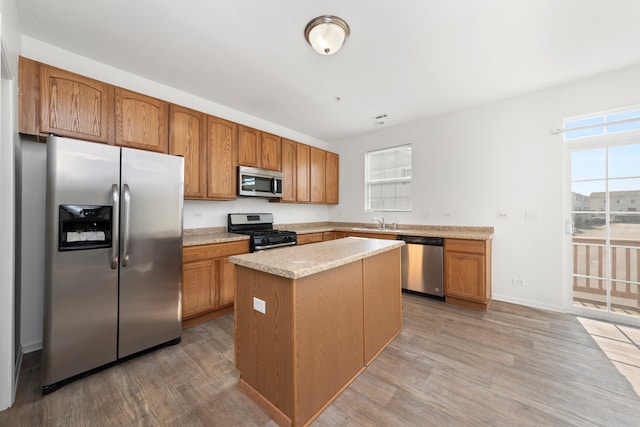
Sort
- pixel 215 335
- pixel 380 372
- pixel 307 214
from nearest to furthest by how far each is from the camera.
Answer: pixel 380 372
pixel 215 335
pixel 307 214

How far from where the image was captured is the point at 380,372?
193cm

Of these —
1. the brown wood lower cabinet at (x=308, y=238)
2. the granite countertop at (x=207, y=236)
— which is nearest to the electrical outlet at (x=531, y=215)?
the brown wood lower cabinet at (x=308, y=238)

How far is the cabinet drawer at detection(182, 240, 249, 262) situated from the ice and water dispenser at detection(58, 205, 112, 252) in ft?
2.45

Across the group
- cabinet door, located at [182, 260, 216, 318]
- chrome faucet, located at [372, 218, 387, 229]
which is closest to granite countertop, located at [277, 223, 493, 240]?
chrome faucet, located at [372, 218, 387, 229]

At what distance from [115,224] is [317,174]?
10.9 ft

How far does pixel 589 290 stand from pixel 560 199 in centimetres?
112

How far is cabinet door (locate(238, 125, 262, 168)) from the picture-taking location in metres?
3.46

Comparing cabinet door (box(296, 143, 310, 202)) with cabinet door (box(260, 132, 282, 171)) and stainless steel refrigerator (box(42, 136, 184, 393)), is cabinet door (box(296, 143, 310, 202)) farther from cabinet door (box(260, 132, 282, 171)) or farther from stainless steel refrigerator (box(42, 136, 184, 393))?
stainless steel refrigerator (box(42, 136, 184, 393))

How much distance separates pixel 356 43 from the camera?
2.23 m

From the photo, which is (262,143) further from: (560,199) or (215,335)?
(560,199)

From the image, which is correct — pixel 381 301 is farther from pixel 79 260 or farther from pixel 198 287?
pixel 79 260

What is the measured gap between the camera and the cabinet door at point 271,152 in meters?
3.78

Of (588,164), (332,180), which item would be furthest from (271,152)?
(588,164)

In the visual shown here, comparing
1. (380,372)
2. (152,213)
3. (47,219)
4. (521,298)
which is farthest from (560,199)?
(47,219)
